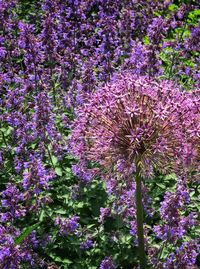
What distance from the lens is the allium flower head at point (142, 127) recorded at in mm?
4293

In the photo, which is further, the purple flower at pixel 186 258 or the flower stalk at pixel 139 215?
the purple flower at pixel 186 258

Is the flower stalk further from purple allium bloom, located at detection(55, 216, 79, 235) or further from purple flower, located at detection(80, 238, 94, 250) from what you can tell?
purple allium bloom, located at detection(55, 216, 79, 235)

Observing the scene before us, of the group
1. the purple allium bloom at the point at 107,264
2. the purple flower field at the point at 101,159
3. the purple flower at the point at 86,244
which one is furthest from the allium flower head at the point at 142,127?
the purple flower at the point at 86,244

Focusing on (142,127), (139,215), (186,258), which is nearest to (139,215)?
(139,215)

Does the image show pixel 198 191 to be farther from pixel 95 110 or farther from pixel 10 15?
pixel 10 15

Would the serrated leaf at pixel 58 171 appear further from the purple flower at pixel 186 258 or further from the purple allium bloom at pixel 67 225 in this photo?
the purple flower at pixel 186 258

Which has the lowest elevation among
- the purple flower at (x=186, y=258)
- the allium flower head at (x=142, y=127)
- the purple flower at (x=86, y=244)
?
the purple flower at (x=86, y=244)

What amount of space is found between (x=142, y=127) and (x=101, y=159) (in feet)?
1.47

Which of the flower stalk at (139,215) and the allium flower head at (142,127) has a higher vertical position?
the allium flower head at (142,127)

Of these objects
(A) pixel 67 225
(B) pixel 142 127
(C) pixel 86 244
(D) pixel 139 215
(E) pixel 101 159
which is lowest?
(C) pixel 86 244

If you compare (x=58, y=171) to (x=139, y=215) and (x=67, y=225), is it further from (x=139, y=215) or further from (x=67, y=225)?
(x=139, y=215)

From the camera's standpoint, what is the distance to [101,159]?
448cm

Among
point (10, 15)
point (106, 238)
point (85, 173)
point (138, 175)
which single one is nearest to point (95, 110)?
point (138, 175)

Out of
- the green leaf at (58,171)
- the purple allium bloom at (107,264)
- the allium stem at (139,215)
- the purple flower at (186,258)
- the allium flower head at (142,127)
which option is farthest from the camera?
the green leaf at (58,171)
